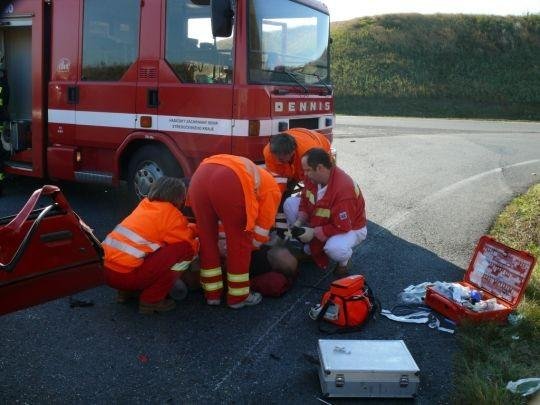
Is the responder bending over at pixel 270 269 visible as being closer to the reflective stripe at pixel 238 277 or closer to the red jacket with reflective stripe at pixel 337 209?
the reflective stripe at pixel 238 277

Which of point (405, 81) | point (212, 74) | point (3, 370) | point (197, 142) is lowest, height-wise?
point (3, 370)

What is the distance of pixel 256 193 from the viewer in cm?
429

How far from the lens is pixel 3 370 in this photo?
3.36 m

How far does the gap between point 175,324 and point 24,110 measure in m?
5.69

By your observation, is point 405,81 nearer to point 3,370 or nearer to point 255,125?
point 255,125

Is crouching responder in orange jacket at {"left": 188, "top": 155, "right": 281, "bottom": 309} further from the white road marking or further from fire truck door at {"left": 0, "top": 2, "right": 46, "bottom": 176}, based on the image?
fire truck door at {"left": 0, "top": 2, "right": 46, "bottom": 176}

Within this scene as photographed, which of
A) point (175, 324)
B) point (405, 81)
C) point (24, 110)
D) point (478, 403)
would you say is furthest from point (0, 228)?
point (405, 81)

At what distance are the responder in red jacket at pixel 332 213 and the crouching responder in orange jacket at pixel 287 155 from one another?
46 cm

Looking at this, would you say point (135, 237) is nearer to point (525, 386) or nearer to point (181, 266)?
point (181, 266)

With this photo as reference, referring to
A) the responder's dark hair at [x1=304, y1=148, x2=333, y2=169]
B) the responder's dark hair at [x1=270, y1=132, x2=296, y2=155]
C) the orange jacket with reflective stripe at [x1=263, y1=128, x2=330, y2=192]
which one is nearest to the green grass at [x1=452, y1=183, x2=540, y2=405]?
the responder's dark hair at [x1=304, y1=148, x2=333, y2=169]

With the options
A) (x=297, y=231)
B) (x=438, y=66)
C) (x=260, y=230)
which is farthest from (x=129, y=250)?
(x=438, y=66)

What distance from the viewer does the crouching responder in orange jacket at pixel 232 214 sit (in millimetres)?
4172

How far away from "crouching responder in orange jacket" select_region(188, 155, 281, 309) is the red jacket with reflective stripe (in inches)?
30.6

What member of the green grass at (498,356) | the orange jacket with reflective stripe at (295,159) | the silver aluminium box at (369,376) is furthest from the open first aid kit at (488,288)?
the orange jacket with reflective stripe at (295,159)
